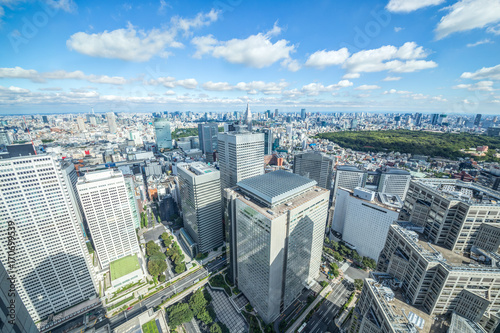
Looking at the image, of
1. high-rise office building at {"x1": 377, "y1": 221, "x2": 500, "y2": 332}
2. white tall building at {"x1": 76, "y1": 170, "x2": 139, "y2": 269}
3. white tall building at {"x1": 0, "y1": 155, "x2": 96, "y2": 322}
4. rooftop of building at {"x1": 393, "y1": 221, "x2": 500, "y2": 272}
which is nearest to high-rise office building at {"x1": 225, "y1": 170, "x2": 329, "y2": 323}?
high-rise office building at {"x1": 377, "y1": 221, "x2": 500, "y2": 332}

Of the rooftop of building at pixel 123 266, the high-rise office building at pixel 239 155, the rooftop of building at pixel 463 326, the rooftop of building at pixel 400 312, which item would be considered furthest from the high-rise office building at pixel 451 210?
the rooftop of building at pixel 123 266

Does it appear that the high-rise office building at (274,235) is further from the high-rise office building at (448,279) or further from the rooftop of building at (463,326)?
the rooftop of building at (463,326)

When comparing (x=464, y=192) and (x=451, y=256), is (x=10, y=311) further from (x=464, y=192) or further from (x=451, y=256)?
(x=464, y=192)

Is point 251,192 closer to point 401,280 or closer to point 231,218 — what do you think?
point 231,218

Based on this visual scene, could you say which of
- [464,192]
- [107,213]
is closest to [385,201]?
[464,192]

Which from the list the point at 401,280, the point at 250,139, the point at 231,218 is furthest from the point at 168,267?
the point at 401,280

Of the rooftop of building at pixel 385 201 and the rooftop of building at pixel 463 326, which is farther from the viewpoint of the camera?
the rooftop of building at pixel 385 201

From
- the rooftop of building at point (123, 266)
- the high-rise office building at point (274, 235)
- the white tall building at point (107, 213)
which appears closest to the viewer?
the high-rise office building at point (274, 235)
